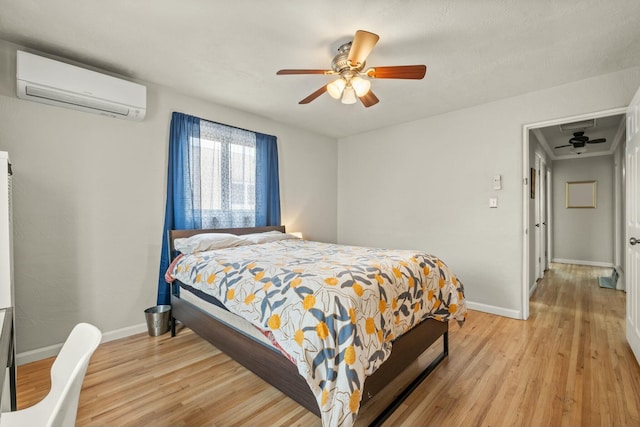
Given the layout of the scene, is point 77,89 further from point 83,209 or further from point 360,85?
point 360,85

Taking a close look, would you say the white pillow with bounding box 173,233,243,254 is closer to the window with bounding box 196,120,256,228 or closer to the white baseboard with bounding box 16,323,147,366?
the window with bounding box 196,120,256,228

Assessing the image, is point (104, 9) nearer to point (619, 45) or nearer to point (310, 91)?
point (310, 91)

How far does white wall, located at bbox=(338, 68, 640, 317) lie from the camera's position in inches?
123

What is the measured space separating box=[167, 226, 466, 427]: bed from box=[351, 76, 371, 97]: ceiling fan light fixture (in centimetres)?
133

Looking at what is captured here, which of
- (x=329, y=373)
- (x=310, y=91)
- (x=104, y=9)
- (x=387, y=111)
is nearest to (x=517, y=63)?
(x=387, y=111)

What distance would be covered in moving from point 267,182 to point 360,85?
2.03 meters

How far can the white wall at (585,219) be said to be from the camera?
595 cm

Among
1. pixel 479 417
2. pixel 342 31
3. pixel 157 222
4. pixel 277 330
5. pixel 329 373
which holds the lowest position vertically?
pixel 479 417

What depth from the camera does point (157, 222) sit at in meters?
3.07

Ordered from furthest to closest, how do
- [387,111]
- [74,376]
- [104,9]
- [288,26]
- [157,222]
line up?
[387,111] → [157,222] → [288,26] → [104,9] → [74,376]

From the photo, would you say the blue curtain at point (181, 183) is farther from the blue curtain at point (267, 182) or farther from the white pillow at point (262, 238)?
the blue curtain at point (267, 182)

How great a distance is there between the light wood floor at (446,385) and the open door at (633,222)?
248 millimetres

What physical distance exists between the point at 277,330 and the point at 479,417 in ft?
4.21

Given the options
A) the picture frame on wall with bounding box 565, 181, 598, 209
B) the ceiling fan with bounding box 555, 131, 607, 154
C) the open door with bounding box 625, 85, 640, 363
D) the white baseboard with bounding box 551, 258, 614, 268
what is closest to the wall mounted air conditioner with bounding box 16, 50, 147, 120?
the open door with bounding box 625, 85, 640, 363
